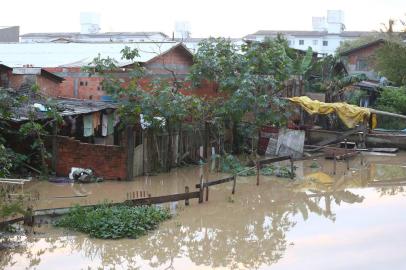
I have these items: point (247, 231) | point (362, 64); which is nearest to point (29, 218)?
point (247, 231)

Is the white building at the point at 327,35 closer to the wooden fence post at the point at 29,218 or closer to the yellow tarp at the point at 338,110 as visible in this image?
the yellow tarp at the point at 338,110

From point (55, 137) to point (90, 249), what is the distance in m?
5.98

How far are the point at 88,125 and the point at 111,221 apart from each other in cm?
581

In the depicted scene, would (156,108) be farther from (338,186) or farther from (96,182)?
(338,186)

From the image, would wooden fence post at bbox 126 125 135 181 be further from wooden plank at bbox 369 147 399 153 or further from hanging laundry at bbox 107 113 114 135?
wooden plank at bbox 369 147 399 153

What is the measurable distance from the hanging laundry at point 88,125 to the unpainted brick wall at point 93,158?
2.67ft

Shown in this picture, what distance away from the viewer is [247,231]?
36.6ft

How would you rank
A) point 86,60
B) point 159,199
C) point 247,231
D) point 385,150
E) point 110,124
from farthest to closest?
point 385,150, point 86,60, point 110,124, point 159,199, point 247,231

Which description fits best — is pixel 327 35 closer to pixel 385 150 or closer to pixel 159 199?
pixel 385 150

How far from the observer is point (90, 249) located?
9516 mm

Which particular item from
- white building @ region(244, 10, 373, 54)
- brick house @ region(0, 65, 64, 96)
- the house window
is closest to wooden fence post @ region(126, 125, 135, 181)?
brick house @ region(0, 65, 64, 96)

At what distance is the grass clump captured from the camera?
10023mm

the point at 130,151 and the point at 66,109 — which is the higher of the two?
the point at 66,109

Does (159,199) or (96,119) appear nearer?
(159,199)
